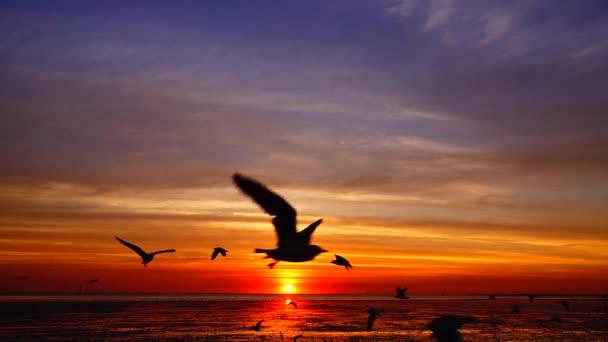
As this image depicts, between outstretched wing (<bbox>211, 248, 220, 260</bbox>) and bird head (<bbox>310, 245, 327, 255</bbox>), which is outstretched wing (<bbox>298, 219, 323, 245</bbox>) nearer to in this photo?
bird head (<bbox>310, 245, 327, 255</bbox>)

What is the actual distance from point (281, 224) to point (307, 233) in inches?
40.9

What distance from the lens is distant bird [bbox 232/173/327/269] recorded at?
21.2m

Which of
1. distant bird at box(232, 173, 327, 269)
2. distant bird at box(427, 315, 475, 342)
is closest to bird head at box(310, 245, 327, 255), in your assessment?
distant bird at box(232, 173, 327, 269)

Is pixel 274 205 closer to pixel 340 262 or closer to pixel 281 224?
pixel 281 224

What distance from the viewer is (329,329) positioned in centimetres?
4438

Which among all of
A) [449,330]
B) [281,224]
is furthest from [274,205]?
[449,330]

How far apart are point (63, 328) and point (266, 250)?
30524 mm

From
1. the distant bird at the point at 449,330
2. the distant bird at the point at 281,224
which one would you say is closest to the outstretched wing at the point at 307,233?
the distant bird at the point at 281,224

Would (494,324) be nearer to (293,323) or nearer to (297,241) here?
(293,323)

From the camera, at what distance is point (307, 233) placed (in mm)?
21750

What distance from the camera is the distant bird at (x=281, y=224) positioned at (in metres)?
21.2

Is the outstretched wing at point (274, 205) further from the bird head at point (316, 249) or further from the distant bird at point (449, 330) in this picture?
the distant bird at point (449, 330)

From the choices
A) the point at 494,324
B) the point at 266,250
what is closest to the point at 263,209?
the point at 266,250

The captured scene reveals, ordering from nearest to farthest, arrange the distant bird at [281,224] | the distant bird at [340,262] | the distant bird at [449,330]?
the distant bird at [449,330] < the distant bird at [281,224] < the distant bird at [340,262]
